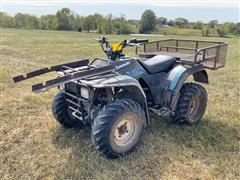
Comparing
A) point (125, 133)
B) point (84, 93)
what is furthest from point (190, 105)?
point (84, 93)

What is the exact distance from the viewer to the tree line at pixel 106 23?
5245cm

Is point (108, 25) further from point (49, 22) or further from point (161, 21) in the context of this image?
point (49, 22)

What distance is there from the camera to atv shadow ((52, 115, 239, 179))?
10.6ft

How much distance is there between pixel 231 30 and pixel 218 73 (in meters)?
48.8

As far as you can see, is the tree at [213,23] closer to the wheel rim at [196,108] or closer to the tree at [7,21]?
the tree at [7,21]

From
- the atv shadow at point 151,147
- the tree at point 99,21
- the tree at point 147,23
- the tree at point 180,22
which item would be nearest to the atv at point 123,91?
the atv shadow at point 151,147

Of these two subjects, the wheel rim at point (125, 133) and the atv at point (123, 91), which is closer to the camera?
the atv at point (123, 91)

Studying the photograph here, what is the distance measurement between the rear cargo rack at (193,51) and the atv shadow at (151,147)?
101 cm

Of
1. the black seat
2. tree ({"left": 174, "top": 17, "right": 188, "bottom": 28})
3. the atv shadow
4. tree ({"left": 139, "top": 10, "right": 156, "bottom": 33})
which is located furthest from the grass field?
tree ({"left": 174, "top": 17, "right": 188, "bottom": 28})

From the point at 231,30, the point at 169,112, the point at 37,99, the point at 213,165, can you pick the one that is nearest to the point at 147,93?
the point at 169,112

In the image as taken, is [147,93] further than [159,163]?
Yes

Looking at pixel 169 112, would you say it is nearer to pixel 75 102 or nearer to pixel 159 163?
pixel 159 163

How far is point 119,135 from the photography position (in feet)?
11.4

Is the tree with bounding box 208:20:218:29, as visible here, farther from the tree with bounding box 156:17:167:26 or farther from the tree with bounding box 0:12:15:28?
the tree with bounding box 0:12:15:28
